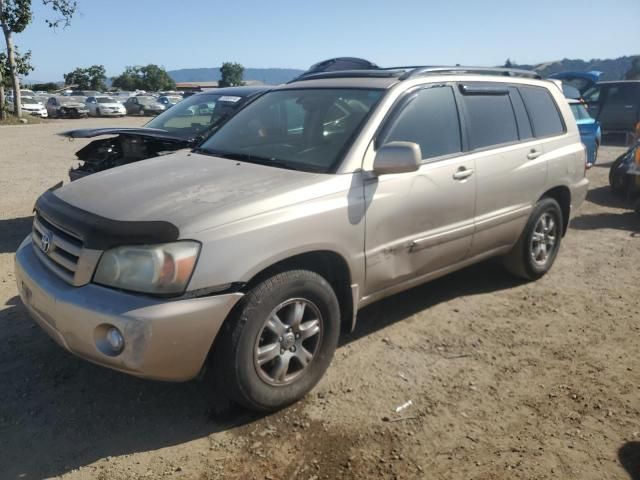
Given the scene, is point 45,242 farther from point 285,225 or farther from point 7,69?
point 7,69

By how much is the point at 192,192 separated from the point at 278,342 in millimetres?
958

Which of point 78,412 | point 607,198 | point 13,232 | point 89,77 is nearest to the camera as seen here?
point 78,412

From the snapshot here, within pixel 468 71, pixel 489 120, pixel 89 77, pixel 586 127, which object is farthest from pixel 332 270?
pixel 89 77

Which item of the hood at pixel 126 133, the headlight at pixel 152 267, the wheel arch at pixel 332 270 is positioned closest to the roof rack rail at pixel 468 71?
the wheel arch at pixel 332 270

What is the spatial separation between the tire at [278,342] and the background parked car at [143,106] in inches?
1396

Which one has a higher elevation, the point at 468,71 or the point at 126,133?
the point at 468,71

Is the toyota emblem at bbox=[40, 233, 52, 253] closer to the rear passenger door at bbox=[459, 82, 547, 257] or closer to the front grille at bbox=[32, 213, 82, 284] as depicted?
the front grille at bbox=[32, 213, 82, 284]

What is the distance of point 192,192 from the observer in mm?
3059

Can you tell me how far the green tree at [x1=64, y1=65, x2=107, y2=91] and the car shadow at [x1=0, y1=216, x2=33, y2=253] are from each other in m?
65.4

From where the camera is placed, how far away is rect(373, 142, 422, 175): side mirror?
3.25m

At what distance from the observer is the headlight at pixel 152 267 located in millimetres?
2584

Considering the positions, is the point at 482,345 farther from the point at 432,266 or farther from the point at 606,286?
the point at 606,286

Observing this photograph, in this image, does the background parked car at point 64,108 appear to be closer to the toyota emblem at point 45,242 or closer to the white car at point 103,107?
the white car at point 103,107

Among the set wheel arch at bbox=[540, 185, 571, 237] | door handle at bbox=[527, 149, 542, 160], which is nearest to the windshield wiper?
door handle at bbox=[527, 149, 542, 160]
